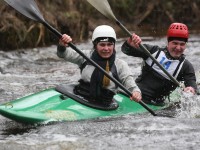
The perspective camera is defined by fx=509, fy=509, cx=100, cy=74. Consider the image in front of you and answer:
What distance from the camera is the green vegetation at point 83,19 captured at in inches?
506

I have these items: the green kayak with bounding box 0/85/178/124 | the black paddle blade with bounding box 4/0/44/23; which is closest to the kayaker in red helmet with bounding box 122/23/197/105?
the green kayak with bounding box 0/85/178/124

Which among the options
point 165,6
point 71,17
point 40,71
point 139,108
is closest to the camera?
point 139,108

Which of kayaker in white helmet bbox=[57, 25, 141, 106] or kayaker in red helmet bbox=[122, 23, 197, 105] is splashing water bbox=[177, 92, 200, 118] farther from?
kayaker in white helmet bbox=[57, 25, 141, 106]

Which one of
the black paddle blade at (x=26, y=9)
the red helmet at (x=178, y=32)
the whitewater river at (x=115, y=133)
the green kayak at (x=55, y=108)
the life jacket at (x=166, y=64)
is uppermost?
the black paddle blade at (x=26, y=9)

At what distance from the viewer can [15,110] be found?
5699mm

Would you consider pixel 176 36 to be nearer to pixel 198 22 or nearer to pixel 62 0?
pixel 62 0

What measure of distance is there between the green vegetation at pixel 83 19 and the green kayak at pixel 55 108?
21.8ft

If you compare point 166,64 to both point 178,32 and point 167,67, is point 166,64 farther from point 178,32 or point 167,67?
point 178,32

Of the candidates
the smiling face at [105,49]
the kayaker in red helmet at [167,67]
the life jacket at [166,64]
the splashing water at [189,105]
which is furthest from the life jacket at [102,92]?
the splashing water at [189,105]

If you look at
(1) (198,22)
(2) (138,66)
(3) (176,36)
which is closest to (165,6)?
(1) (198,22)

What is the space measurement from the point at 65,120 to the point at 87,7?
11.7 meters

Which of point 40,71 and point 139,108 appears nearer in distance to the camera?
point 139,108

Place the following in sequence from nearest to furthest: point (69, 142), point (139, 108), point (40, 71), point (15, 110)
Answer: point (69, 142)
point (15, 110)
point (139, 108)
point (40, 71)

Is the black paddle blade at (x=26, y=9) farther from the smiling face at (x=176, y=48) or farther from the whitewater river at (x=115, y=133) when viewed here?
the smiling face at (x=176, y=48)
